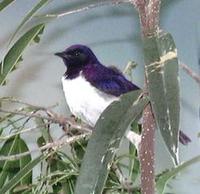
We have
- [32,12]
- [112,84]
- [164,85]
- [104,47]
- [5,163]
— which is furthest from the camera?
[104,47]

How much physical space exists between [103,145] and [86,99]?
0.36m

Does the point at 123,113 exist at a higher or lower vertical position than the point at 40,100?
higher

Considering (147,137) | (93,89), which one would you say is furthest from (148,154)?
(93,89)

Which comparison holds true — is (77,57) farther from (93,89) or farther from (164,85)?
(164,85)

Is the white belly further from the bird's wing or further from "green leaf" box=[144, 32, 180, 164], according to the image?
"green leaf" box=[144, 32, 180, 164]

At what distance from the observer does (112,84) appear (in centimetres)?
78

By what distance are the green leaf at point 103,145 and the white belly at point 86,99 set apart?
31 centimetres

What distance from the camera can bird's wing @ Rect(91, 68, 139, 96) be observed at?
78 cm

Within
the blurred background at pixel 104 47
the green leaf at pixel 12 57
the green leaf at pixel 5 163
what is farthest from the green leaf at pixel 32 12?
the blurred background at pixel 104 47

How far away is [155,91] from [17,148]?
54 centimetres

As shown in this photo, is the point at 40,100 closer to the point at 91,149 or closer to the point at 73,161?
the point at 73,161

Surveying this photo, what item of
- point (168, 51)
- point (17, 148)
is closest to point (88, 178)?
point (168, 51)

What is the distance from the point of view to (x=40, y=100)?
4.58 feet

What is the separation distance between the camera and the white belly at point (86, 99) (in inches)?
31.4
